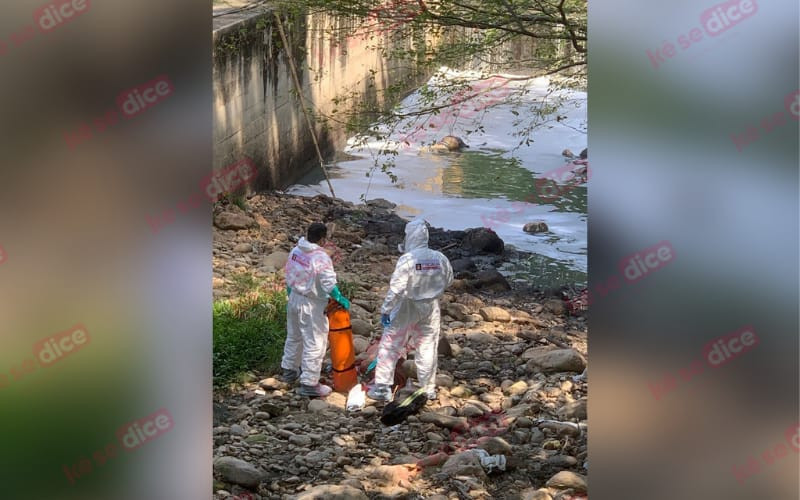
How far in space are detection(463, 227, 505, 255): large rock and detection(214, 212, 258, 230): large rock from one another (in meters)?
3.12

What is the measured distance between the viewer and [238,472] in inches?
221

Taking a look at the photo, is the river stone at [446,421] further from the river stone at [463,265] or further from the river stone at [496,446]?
the river stone at [463,265]

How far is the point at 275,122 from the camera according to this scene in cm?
1376

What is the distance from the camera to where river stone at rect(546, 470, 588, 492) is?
5434mm

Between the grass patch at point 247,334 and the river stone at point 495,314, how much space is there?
2.10 meters

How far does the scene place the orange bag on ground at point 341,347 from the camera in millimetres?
7059

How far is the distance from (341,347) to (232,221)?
4.80 m

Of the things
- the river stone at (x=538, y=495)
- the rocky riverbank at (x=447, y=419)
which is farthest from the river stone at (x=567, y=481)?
the river stone at (x=538, y=495)

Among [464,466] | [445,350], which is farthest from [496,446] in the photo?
[445,350]

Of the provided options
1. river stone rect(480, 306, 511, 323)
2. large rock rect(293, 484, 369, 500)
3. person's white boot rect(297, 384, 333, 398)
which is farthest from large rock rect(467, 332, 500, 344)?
large rock rect(293, 484, 369, 500)
